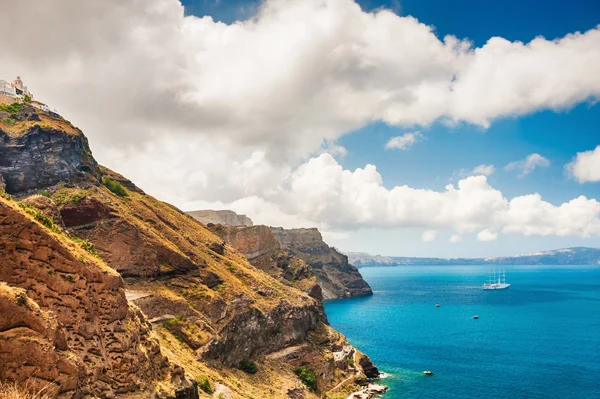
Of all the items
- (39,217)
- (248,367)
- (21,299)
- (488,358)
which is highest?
(39,217)

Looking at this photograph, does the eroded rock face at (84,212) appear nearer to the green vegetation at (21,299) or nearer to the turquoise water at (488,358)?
the green vegetation at (21,299)

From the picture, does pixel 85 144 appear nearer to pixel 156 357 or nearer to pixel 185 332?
pixel 185 332

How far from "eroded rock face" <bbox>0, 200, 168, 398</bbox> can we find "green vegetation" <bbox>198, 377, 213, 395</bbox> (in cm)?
2459

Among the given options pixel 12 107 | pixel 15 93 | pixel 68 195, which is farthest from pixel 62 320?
pixel 15 93

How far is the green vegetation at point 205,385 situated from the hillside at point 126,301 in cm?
44

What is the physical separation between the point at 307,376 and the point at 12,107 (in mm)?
100920

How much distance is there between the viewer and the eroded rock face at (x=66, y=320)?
24.4 m

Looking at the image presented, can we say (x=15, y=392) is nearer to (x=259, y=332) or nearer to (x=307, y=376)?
(x=259, y=332)

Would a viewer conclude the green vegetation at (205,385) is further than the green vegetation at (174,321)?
No

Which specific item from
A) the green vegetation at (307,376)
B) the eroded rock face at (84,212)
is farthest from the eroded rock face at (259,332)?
the eroded rock face at (84,212)

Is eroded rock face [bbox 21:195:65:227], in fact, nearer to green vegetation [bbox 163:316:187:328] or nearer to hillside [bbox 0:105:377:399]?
hillside [bbox 0:105:377:399]

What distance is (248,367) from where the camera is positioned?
290 feet

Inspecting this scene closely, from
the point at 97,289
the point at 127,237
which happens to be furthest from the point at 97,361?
the point at 127,237

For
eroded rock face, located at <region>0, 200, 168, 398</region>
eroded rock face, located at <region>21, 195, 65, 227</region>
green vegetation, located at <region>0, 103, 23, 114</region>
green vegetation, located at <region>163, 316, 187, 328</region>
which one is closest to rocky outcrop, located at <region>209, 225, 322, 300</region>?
green vegetation, located at <region>0, 103, 23, 114</region>
